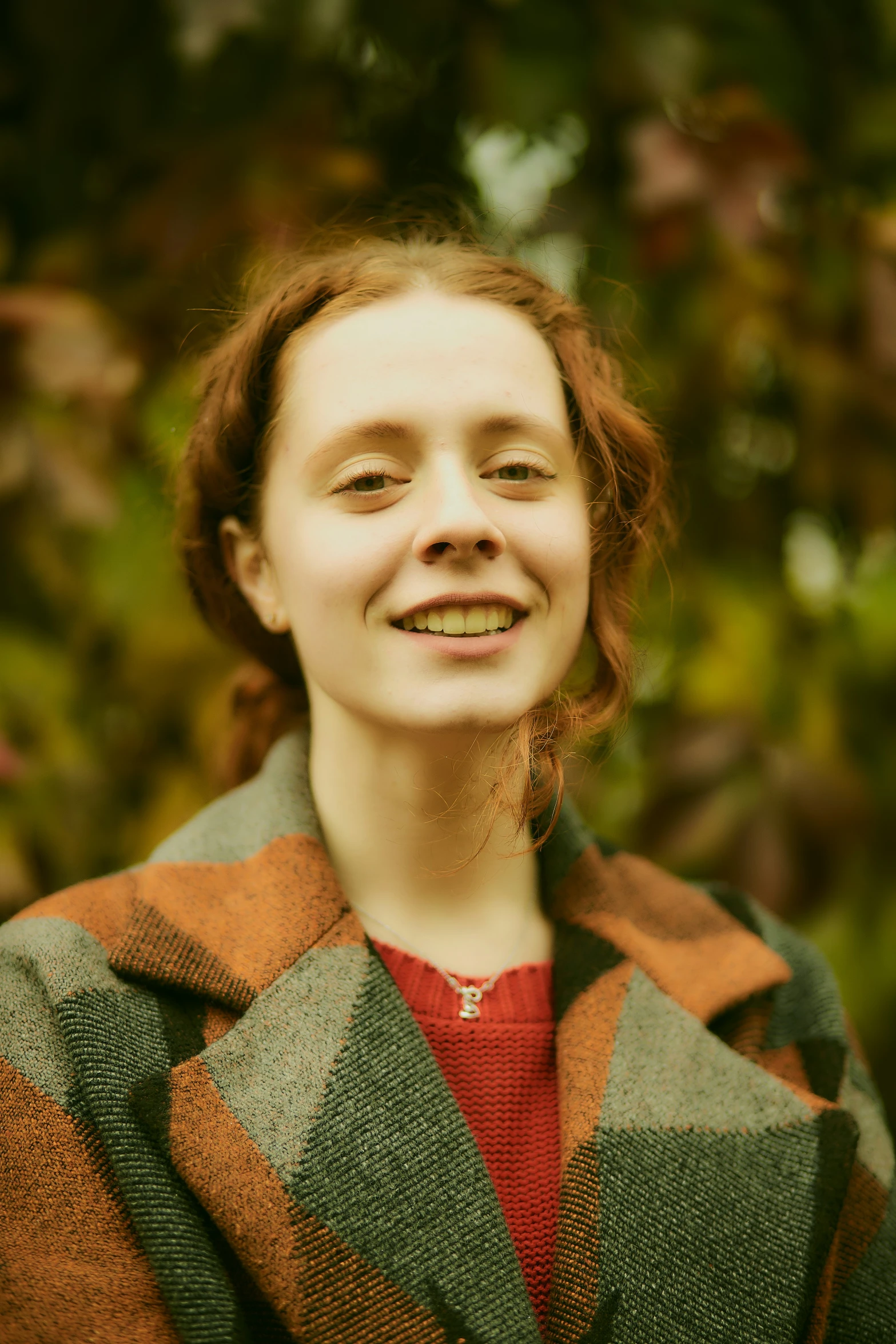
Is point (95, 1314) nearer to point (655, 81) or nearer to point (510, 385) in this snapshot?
point (510, 385)

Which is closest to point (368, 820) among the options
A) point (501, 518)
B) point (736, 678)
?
point (501, 518)

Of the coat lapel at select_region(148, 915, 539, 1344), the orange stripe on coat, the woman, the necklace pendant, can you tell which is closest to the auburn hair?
the woman

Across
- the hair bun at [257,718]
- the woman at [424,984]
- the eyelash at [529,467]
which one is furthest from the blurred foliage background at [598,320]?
the eyelash at [529,467]

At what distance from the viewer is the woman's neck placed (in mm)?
1489

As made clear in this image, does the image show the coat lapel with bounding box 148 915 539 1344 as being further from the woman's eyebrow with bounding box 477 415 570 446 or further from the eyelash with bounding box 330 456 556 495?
the woman's eyebrow with bounding box 477 415 570 446

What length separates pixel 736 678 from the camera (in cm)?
214

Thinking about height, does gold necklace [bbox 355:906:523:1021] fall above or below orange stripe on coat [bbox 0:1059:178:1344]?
above

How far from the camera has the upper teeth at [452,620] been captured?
1401mm

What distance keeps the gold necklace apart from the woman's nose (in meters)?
0.47

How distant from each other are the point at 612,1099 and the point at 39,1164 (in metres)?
0.61

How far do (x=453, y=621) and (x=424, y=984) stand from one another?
0.44 meters

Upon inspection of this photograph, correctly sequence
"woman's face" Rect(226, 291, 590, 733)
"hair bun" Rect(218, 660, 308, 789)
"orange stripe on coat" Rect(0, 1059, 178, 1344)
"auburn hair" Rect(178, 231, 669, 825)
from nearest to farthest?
1. "orange stripe on coat" Rect(0, 1059, 178, 1344)
2. "woman's face" Rect(226, 291, 590, 733)
3. "auburn hair" Rect(178, 231, 669, 825)
4. "hair bun" Rect(218, 660, 308, 789)

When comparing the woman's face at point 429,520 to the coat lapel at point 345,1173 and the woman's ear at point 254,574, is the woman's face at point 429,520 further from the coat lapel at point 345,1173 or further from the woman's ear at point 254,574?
the coat lapel at point 345,1173

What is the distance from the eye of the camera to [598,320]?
7.33 feet
